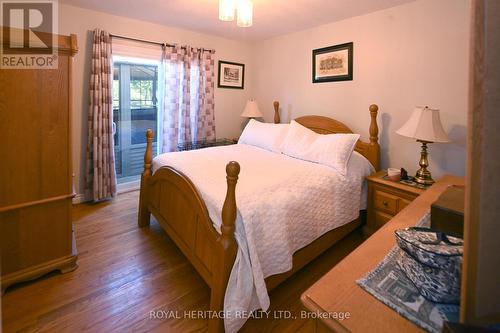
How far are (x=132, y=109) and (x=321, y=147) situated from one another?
8.87 ft

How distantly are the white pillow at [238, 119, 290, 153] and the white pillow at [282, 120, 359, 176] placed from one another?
13 centimetres

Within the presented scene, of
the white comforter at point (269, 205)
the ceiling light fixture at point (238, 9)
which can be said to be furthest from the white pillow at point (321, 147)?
the ceiling light fixture at point (238, 9)

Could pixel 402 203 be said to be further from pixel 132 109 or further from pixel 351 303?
pixel 132 109

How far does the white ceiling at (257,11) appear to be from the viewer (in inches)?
104

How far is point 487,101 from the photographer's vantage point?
429mm

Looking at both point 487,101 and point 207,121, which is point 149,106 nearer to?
point 207,121

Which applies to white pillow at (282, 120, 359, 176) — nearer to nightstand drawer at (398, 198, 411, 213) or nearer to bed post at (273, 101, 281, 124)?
nightstand drawer at (398, 198, 411, 213)

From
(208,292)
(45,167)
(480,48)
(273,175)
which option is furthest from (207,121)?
(480,48)

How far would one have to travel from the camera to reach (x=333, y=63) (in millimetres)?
3221

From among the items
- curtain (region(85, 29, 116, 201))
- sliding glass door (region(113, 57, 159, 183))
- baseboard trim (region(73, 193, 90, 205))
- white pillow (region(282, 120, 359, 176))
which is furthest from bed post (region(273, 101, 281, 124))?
baseboard trim (region(73, 193, 90, 205))

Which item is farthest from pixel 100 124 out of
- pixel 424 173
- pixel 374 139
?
pixel 424 173

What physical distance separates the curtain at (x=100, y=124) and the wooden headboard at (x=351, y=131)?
2294 millimetres

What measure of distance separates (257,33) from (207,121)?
1512 mm

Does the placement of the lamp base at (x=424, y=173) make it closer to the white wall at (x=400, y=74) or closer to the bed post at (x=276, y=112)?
the white wall at (x=400, y=74)
